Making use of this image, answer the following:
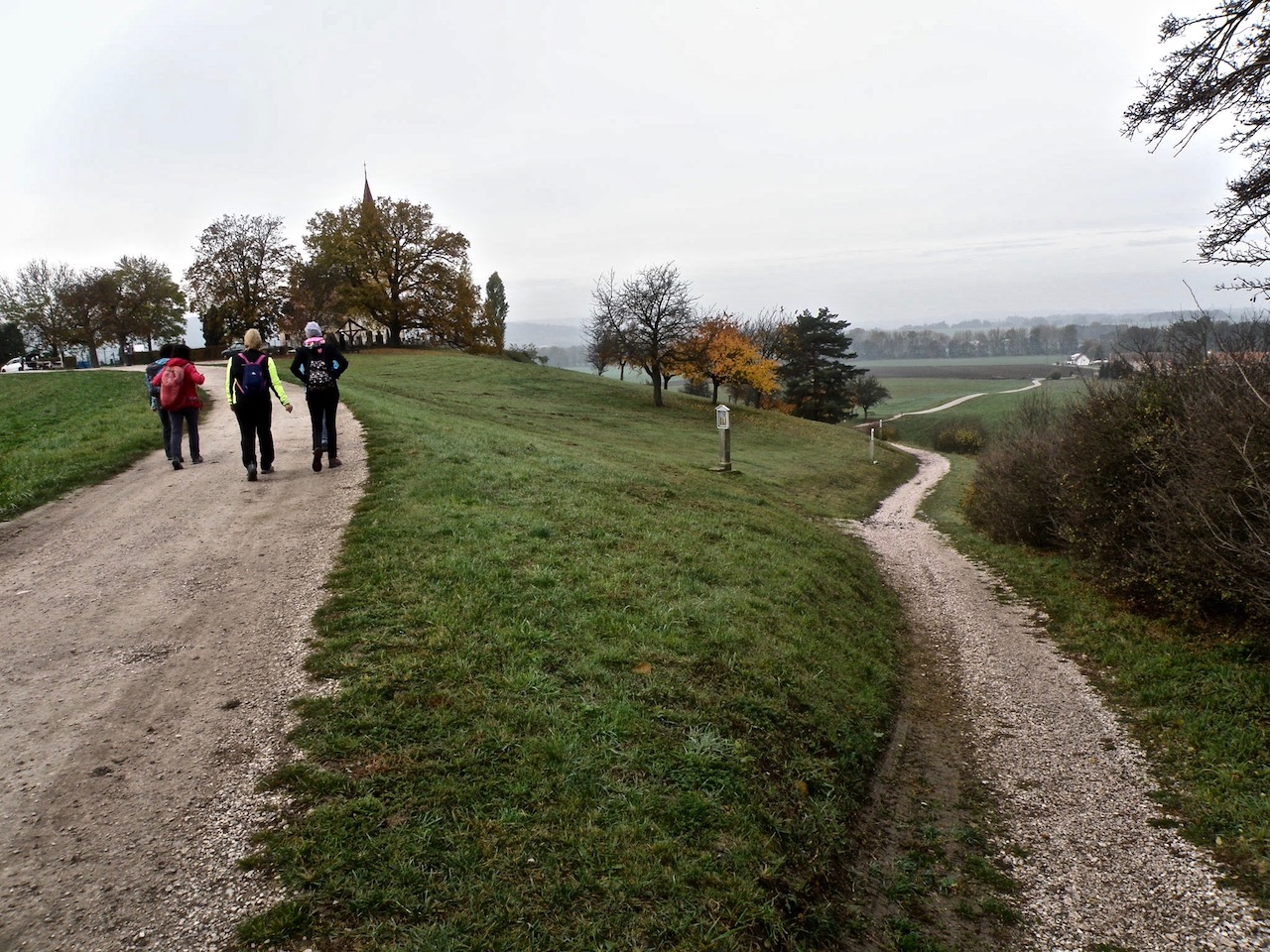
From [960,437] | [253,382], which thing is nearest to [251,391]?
[253,382]

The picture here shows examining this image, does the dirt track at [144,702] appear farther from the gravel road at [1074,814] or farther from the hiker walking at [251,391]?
the gravel road at [1074,814]

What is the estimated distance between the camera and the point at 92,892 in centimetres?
356

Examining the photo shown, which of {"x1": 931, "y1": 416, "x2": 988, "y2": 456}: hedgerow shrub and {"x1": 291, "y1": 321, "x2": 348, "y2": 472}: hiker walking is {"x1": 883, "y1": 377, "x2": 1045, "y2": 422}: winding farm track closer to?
{"x1": 931, "y1": 416, "x2": 988, "y2": 456}: hedgerow shrub

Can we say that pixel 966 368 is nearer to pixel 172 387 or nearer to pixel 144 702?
pixel 172 387

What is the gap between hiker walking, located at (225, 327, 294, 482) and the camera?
10930 mm

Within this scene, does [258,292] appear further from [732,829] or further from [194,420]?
[732,829]

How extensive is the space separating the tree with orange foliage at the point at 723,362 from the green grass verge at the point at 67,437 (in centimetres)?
3236

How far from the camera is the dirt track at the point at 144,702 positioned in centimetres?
358

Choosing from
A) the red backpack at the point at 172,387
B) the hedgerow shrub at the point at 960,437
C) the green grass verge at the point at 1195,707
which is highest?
the red backpack at the point at 172,387

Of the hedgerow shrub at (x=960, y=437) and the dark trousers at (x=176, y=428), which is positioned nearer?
the dark trousers at (x=176, y=428)

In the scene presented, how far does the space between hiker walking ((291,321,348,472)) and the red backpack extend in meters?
2.21

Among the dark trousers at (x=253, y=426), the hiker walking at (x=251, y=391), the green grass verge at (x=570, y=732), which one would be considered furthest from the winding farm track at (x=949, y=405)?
the hiker walking at (x=251, y=391)

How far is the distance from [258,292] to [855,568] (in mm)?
56663

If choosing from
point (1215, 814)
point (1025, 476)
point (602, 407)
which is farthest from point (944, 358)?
point (1215, 814)
